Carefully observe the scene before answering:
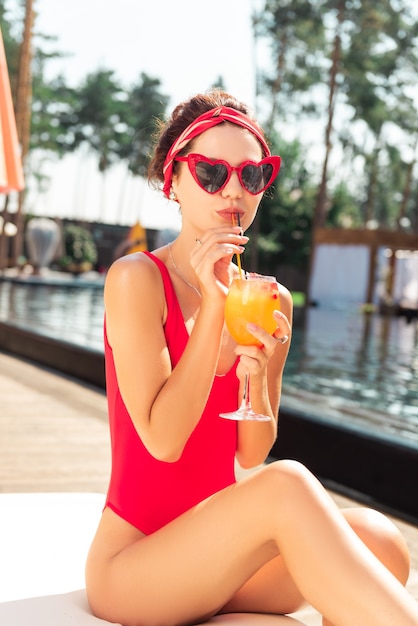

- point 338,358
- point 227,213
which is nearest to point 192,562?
point 227,213

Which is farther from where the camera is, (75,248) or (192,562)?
(75,248)

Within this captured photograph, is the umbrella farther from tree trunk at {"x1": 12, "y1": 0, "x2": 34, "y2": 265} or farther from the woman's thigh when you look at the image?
tree trunk at {"x1": 12, "y1": 0, "x2": 34, "y2": 265}

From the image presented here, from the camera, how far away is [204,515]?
180 centimetres

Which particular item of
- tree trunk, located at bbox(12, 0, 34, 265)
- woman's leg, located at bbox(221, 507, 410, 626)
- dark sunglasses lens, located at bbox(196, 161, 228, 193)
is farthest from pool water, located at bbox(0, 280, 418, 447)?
tree trunk, located at bbox(12, 0, 34, 265)

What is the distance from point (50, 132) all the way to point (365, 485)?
1771 inches

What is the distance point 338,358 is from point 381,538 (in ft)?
31.9

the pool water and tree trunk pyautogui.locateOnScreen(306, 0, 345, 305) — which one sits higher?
tree trunk pyautogui.locateOnScreen(306, 0, 345, 305)

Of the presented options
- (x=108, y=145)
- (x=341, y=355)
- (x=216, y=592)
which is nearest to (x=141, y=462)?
(x=216, y=592)

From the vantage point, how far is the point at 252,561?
1.82 meters

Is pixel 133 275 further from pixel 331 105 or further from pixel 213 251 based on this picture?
pixel 331 105

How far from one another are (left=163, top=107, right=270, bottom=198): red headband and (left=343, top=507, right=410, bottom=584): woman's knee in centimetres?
88

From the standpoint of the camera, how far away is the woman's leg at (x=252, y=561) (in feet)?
5.35

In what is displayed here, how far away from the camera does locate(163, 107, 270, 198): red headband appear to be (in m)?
1.99

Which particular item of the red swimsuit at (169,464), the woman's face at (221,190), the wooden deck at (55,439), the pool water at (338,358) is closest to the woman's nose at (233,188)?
the woman's face at (221,190)
